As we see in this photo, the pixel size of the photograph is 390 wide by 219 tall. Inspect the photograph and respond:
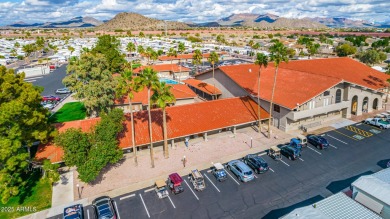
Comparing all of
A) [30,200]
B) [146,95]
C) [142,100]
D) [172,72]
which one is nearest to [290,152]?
[142,100]

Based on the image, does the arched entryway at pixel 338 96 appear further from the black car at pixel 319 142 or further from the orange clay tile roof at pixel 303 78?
the black car at pixel 319 142

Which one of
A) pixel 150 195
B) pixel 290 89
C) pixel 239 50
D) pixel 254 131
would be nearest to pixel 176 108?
pixel 254 131

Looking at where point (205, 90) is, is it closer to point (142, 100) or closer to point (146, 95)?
point (146, 95)

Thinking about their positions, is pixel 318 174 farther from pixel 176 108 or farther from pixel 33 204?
pixel 33 204


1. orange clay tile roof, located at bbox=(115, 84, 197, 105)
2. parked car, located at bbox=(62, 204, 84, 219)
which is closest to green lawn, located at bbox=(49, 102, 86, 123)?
orange clay tile roof, located at bbox=(115, 84, 197, 105)

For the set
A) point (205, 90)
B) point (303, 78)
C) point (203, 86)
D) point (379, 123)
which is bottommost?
point (379, 123)

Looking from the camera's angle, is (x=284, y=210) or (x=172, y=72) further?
(x=172, y=72)
